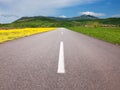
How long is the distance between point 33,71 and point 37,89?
1.48 metres

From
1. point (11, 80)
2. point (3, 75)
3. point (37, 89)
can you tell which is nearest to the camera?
point (37, 89)

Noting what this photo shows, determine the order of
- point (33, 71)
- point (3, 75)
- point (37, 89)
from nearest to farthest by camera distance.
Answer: point (37, 89)
point (3, 75)
point (33, 71)

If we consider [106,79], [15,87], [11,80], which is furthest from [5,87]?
[106,79]

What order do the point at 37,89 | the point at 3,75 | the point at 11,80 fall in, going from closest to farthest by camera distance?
the point at 37,89
the point at 11,80
the point at 3,75

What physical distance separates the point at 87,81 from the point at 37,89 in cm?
122

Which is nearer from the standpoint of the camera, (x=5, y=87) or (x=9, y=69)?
(x=5, y=87)

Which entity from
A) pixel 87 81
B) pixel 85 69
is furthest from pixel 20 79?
pixel 85 69

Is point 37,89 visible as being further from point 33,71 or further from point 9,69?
point 9,69

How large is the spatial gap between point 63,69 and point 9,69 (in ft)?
5.08

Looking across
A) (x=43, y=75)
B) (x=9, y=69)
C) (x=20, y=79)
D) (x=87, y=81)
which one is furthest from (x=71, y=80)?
(x=9, y=69)

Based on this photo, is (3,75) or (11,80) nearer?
(11,80)

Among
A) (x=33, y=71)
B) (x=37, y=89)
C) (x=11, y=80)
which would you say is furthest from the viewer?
(x=33, y=71)

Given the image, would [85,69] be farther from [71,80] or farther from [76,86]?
[76,86]

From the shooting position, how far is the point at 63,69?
5469mm
